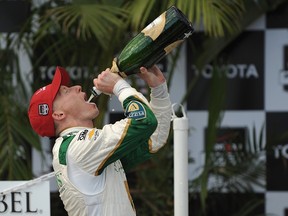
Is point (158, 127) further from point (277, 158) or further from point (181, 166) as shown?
point (277, 158)

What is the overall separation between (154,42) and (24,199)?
949mm

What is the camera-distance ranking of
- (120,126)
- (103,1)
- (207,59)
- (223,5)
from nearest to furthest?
1. (120,126)
2. (223,5)
3. (103,1)
4. (207,59)

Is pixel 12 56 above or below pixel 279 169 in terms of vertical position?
above

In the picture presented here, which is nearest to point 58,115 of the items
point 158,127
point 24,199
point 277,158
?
point 158,127

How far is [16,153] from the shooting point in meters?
4.01

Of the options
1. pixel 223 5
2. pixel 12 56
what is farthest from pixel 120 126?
pixel 12 56

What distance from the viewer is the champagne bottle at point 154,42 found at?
237 centimetres

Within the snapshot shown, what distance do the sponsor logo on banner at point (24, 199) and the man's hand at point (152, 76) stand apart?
766 mm

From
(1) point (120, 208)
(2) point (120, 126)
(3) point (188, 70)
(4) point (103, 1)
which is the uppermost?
(4) point (103, 1)

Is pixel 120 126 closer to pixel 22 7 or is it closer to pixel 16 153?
pixel 16 153

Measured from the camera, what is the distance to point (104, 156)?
2.37 m

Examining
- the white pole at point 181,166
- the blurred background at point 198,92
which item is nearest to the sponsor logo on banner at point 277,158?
the blurred background at point 198,92

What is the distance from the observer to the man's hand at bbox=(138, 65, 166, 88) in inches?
94.8

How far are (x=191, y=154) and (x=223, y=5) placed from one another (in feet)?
3.21
